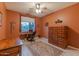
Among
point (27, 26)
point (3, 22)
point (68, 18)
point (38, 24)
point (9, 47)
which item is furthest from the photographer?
point (68, 18)

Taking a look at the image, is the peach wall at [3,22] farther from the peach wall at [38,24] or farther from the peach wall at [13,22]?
the peach wall at [38,24]

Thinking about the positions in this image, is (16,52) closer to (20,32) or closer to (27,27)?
(20,32)

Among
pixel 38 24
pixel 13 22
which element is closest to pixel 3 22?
pixel 13 22

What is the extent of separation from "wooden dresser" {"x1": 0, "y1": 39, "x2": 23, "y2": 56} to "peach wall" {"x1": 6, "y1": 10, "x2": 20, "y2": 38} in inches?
3.9

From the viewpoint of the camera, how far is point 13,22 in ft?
5.64

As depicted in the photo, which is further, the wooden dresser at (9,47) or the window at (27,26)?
the window at (27,26)

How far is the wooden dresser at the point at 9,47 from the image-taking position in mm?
1451

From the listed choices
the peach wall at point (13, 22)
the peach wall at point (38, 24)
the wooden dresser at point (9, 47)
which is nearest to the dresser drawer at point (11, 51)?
the wooden dresser at point (9, 47)

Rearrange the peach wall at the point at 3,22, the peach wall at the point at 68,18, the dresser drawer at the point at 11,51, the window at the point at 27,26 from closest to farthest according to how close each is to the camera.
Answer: the dresser drawer at the point at 11,51 → the peach wall at the point at 3,22 → the window at the point at 27,26 → the peach wall at the point at 68,18

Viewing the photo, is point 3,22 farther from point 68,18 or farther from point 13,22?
point 68,18

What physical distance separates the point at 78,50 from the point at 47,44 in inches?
25.8

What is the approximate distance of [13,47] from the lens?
5.18 feet

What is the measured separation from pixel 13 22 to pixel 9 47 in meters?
0.42

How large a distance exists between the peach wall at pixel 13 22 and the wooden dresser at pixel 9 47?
0.10 m
